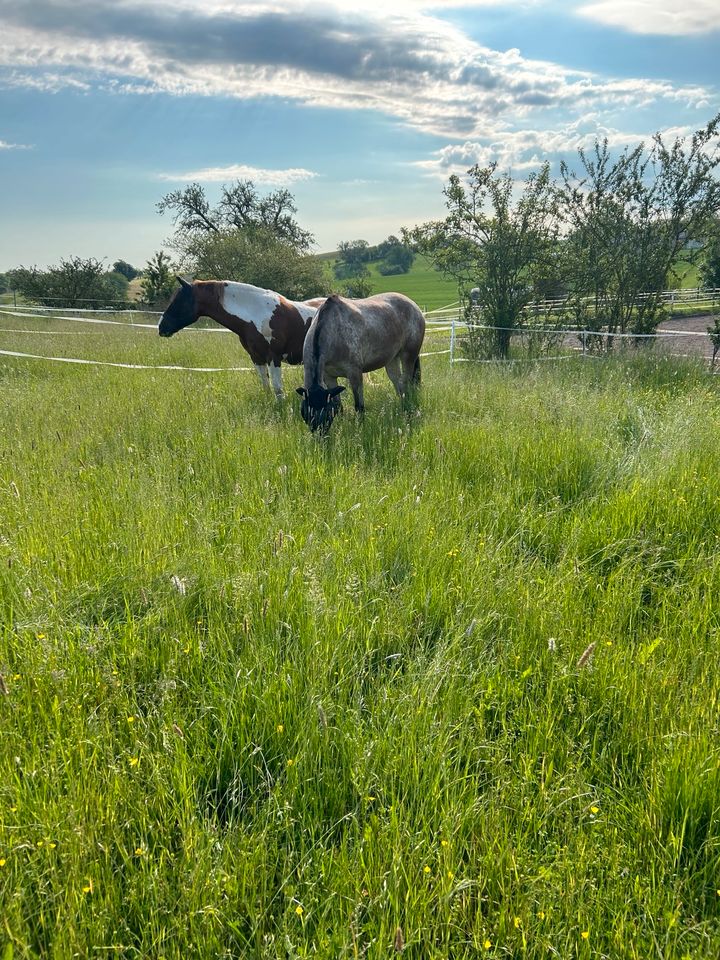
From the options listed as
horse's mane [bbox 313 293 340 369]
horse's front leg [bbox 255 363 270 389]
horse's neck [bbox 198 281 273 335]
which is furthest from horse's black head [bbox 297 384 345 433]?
horse's neck [bbox 198 281 273 335]

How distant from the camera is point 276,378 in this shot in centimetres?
926

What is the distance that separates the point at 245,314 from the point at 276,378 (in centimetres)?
123

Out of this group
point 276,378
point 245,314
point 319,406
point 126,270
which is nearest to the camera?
point 319,406

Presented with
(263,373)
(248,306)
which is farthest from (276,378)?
(248,306)

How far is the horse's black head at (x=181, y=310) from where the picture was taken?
9375 mm

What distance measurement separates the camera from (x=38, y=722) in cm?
219

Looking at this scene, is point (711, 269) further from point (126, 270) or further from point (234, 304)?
point (126, 270)

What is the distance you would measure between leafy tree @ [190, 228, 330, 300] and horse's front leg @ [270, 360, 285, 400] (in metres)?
28.6

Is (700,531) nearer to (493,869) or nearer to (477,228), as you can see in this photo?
(493,869)

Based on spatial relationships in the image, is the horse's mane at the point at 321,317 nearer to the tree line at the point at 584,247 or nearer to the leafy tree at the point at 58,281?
the tree line at the point at 584,247

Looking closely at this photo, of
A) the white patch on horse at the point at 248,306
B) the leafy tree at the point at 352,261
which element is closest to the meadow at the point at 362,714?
the white patch on horse at the point at 248,306

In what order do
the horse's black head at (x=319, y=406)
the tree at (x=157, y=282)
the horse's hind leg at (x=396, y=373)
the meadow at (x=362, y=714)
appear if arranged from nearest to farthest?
the meadow at (x=362, y=714) → the horse's black head at (x=319, y=406) → the horse's hind leg at (x=396, y=373) → the tree at (x=157, y=282)

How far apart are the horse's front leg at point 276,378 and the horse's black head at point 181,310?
1.59 m

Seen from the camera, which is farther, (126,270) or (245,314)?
(126,270)
